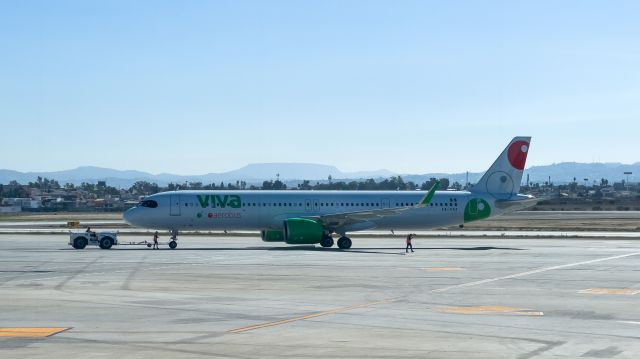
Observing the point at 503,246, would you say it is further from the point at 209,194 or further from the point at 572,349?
the point at 572,349

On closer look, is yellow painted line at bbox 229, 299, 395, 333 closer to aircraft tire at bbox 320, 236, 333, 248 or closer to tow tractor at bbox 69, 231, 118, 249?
aircraft tire at bbox 320, 236, 333, 248

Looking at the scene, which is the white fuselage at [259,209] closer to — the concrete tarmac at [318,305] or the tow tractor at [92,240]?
the tow tractor at [92,240]


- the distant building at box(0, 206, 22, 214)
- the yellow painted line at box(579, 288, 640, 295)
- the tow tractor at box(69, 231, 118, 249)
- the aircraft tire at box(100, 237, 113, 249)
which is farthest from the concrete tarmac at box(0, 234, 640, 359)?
the distant building at box(0, 206, 22, 214)

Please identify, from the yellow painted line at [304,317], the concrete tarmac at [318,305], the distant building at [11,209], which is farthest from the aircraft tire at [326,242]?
the distant building at [11,209]

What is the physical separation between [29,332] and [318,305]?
9.07 metres

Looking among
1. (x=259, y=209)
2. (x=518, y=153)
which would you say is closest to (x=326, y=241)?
(x=259, y=209)

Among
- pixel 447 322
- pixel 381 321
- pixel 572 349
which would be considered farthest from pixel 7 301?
pixel 572 349

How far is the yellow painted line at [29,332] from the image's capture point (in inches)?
850

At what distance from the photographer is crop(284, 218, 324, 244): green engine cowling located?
57.2 meters

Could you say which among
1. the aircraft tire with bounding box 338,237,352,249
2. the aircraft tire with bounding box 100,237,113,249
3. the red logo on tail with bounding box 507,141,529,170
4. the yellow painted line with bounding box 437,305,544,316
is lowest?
the yellow painted line with bounding box 437,305,544,316

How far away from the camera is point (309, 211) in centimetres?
6081

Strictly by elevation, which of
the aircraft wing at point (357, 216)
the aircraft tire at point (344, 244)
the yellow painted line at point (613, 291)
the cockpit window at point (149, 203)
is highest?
the cockpit window at point (149, 203)

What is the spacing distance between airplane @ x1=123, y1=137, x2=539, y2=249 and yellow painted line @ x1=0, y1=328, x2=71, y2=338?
34.3 metres

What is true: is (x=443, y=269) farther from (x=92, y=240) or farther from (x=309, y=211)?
(x=92, y=240)
